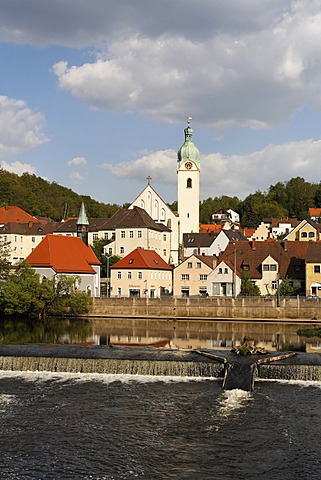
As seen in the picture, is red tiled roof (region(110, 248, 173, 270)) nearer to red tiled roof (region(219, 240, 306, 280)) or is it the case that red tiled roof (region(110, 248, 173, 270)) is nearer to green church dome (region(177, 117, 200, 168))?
red tiled roof (region(219, 240, 306, 280))

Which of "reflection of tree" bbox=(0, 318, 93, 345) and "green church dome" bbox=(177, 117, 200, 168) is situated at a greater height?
"green church dome" bbox=(177, 117, 200, 168)

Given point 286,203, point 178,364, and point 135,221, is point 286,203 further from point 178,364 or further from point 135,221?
point 178,364

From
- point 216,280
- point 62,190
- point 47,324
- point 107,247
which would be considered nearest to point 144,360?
point 47,324

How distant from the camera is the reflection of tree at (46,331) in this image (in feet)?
159

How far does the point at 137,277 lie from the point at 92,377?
1950 inches

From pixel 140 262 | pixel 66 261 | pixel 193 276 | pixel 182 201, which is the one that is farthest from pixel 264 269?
pixel 182 201

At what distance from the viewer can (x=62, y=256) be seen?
261 feet

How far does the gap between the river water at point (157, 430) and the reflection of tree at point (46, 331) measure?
15.4 meters

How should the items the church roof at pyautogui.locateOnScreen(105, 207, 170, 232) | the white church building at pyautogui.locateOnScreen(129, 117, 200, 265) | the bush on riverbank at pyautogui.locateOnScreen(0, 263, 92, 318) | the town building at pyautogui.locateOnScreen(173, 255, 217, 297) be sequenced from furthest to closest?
the white church building at pyautogui.locateOnScreen(129, 117, 200, 265)
the church roof at pyautogui.locateOnScreen(105, 207, 170, 232)
the town building at pyautogui.locateOnScreen(173, 255, 217, 297)
the bush on riverbank at pyautogui.locateOnScreen(0, 263, 92, 318)

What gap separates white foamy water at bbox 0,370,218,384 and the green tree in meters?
43.5

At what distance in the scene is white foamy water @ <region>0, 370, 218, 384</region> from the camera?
33.0 meters

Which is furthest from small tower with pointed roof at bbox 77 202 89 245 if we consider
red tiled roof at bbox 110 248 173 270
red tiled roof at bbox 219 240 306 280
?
red tiled roof at bbox 219 240 306 280

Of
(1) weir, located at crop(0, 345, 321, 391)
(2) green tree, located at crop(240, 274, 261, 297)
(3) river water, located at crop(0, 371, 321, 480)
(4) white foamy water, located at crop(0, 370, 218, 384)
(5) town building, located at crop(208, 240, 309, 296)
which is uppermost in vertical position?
(5) town building, located at crop(208, 240, 309, 296)

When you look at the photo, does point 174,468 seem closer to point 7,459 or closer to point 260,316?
point 7,459
